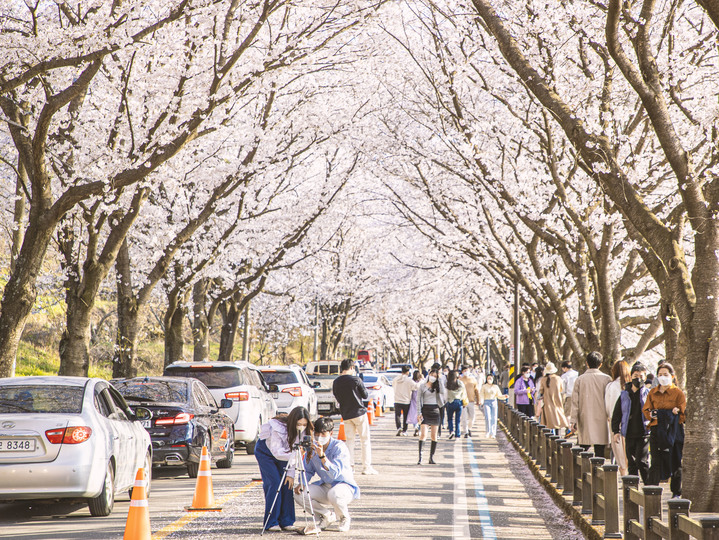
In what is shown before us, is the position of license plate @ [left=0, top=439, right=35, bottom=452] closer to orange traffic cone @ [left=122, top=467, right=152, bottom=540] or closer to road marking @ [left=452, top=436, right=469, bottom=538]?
orange traffic cone @ [left=122, top=467, right=152, bottom=540]

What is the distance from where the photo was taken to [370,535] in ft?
28.1

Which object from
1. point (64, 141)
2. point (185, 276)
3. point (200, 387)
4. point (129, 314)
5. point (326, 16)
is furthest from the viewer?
point (185, 276)

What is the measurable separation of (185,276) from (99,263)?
7572mm

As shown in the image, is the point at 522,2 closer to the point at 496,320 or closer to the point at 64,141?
the point at 64,141

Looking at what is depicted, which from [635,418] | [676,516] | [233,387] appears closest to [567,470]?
[635,418]

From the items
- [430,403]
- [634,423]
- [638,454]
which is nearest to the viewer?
[634,423]

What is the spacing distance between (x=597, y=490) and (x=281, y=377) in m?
14.4

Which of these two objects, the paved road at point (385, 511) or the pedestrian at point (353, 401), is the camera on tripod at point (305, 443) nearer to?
the paved road at point (385, 511)

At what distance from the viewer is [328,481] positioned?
28.7 feet

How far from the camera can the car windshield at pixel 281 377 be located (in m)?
22.5

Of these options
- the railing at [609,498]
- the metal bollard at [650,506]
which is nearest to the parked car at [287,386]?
the railing at [609,498]

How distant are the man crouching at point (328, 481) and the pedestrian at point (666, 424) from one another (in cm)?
440

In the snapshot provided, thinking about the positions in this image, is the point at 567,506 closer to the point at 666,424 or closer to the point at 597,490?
the point at 597,490

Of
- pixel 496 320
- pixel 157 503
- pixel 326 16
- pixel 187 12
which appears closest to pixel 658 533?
pixel 157 503
